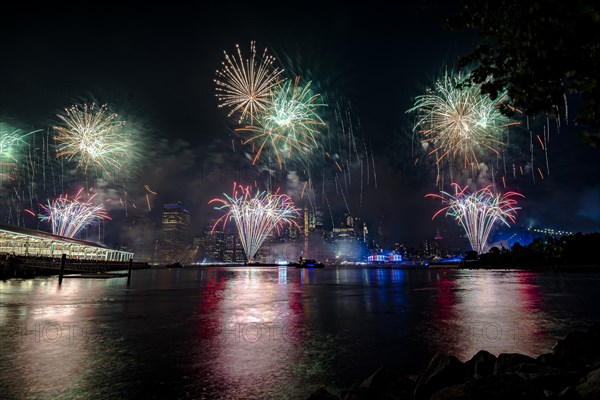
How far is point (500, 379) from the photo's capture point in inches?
203

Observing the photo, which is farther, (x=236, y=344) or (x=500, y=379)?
(x=236, y=344)

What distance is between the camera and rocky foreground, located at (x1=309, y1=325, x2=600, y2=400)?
489 centimetres

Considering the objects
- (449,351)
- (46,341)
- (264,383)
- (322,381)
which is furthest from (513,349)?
(46,341)

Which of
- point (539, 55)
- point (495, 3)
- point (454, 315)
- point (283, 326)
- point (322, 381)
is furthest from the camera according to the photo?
point (454, 315)

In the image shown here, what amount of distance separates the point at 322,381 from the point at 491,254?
146 m

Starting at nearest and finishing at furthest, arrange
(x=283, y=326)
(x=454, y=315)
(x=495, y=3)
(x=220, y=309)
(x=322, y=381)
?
(x=495, y=3) < (x=322, y=381) < (x=283, y=326) < (x=454, y=315) < (x=220, y=309)

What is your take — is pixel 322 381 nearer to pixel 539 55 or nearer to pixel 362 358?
pixel 362 358

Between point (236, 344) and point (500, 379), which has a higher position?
point (500, 379)

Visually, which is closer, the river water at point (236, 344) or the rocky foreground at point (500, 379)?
the rocky foreground at point (500, 379)

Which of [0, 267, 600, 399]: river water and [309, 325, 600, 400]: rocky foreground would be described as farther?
[0, 267, 600, 399]: river water

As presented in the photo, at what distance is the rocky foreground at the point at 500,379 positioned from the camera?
489 centimetres

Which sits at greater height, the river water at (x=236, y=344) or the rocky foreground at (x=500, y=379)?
the rocky foreground at (x=500, y=379)

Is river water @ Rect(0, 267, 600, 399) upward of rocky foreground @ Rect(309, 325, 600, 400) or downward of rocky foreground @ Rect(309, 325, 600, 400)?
downward

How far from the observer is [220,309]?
1958cm
